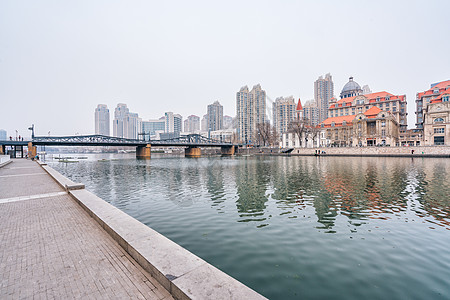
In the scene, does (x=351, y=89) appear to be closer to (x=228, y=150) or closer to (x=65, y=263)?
(x=228, y=150)

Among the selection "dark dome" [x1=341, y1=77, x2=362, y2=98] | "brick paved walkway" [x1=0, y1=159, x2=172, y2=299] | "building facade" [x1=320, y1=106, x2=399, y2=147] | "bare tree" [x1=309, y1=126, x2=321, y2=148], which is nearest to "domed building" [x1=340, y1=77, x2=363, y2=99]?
"dark dome" [x1=341, y1=77, x2=362, y2=98]

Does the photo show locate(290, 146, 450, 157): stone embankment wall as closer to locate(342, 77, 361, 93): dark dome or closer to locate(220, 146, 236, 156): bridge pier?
locate(220, 146, 236, 156): bridge pier

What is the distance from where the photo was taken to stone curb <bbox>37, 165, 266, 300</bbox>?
353 cm

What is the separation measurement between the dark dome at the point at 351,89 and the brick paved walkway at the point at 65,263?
154071mm

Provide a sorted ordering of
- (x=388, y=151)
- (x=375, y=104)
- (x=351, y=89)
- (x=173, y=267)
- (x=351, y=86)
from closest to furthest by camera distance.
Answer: (x=173, y=267) < (x=388, y=151) < (x=375, y=104) < (x=351, y=89) < (x=351, y=86)

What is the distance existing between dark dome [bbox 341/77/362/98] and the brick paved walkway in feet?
505

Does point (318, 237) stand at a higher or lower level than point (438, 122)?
lower

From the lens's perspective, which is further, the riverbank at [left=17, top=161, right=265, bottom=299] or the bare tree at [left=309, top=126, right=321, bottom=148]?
the bare tree at [left=309, top=126, right=321, bottom=148]

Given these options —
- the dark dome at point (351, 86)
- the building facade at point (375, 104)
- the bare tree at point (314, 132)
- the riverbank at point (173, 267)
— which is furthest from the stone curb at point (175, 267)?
the dark dome at point (351, 86)

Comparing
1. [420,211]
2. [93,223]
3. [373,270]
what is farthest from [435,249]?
[93,223]

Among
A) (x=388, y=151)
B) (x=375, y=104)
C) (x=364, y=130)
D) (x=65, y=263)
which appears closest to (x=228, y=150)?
(x=364, y=130)

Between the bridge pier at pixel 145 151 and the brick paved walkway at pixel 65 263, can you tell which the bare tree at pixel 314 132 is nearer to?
the bridge pier at pixel 145 151

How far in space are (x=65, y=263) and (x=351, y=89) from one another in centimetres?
15674

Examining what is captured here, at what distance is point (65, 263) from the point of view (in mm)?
5074
